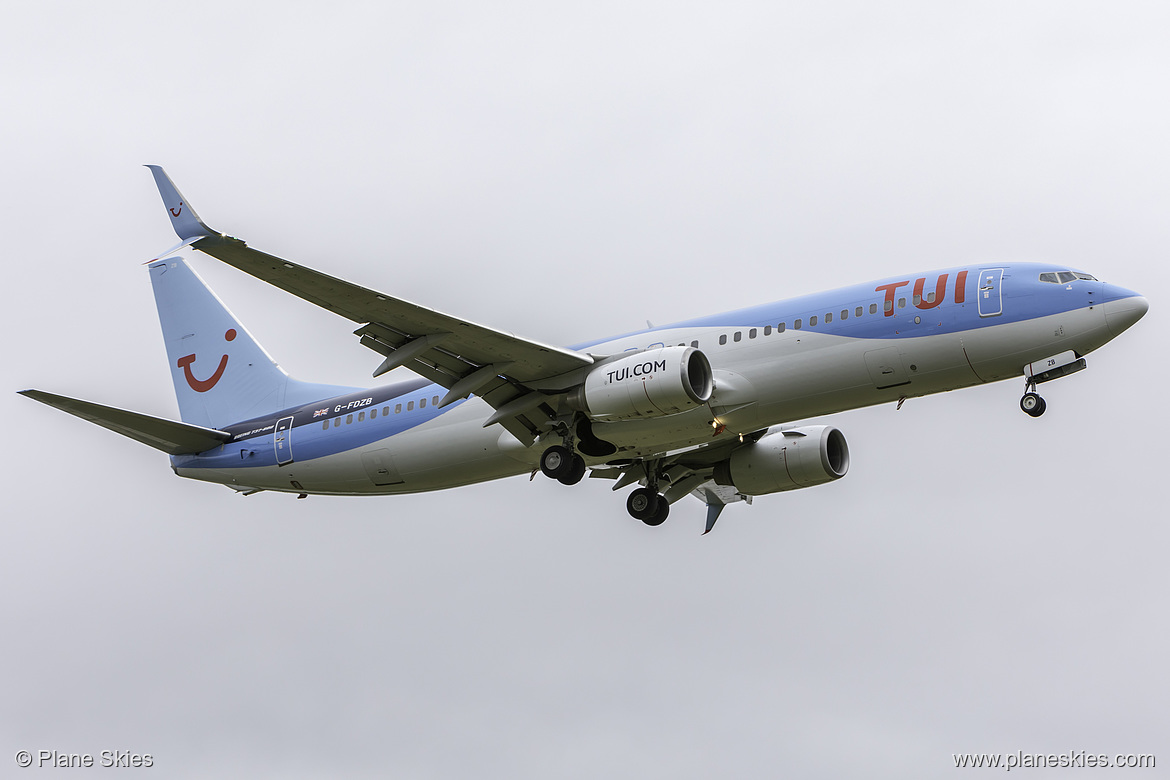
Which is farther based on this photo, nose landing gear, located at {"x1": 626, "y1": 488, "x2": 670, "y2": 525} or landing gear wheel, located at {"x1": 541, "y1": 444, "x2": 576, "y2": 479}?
nose landing gear, located at {"x1": 626, "y1": 488, "x2": 670, "y2": 525}

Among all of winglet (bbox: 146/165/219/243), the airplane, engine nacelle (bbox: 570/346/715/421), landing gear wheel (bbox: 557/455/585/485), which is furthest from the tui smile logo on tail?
winglet (bbox: 146/165/219/243)

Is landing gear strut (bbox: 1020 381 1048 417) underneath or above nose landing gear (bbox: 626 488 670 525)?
above

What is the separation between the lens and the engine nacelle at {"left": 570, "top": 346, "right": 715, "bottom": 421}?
26875 millimetres

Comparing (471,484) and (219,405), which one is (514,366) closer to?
(471,484)

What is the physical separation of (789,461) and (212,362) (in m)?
18.3

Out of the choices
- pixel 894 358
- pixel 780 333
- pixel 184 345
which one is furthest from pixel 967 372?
pixel 184 345

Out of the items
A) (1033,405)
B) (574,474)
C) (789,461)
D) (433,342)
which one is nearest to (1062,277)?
(1033,405)

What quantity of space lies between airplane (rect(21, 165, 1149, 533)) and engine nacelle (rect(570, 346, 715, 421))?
0.13 feet

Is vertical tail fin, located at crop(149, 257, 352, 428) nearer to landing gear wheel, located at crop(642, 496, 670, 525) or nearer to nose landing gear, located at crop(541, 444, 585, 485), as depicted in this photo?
nose landing gear, located at crop(541, 444, 585, 485)

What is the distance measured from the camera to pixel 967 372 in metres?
26.8

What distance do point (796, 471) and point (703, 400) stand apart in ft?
→ 22.8

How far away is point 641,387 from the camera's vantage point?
27.2 metres

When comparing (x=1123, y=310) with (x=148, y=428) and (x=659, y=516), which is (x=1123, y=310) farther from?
(x=148, y=428)

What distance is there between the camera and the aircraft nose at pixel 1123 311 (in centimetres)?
2562
